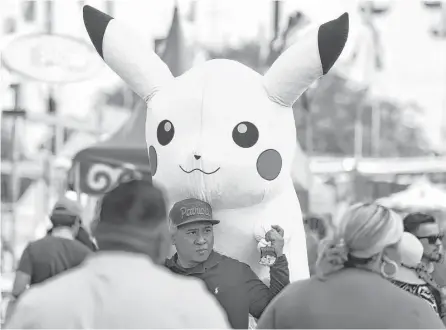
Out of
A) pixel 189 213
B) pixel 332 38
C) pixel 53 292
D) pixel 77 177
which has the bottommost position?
pixel 77 177

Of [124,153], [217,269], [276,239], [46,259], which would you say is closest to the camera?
→ [217,269]

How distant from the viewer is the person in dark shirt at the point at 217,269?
175 inches

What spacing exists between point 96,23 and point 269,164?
57.9 inches

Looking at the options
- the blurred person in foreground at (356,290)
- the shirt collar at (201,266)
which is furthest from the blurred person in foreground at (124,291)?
the shirt collar at (201,266)

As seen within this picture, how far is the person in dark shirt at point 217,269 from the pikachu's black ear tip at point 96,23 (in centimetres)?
172

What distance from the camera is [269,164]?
5.70m

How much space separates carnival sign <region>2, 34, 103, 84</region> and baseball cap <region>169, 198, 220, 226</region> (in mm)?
7843

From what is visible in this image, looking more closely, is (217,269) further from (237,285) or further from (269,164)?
(269,164)

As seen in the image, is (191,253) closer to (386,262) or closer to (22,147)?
(386,262)

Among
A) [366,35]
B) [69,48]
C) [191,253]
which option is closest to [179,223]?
[191,253]

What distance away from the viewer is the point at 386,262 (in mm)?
3469

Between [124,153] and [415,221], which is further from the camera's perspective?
[124,153]

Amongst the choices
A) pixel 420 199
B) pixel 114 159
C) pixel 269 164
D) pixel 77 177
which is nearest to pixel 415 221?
pixel 269 164

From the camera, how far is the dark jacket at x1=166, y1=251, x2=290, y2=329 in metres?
4.41
